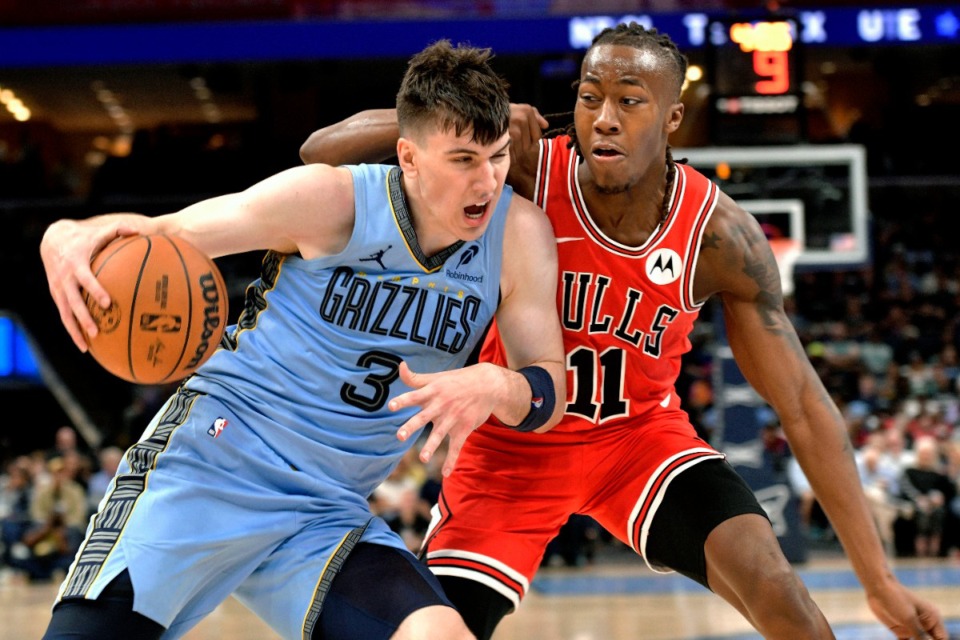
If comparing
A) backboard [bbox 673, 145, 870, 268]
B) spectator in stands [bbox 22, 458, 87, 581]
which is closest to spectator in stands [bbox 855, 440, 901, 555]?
backboard [bbox 673, 145, 870, 268]

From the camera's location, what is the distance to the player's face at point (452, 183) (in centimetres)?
308

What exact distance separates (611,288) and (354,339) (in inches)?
36.4

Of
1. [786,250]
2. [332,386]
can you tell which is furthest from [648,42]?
[786,250]

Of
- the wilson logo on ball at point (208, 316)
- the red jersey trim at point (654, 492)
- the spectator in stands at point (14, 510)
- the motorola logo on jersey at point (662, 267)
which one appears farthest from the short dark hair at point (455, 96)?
the spectator in stands at point (14, 510)

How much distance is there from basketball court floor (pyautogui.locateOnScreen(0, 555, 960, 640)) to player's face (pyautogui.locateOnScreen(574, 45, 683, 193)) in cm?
420

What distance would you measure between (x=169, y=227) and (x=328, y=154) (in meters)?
0.71

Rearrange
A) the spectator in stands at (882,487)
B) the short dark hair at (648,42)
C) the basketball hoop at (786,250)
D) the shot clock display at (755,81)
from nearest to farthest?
the short dark hair at (648,42) < the shot clock display at (755,81) < the basketball hoop at (786,250) < the spectator in stands at (882,487)

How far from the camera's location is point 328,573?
2994 millimetres

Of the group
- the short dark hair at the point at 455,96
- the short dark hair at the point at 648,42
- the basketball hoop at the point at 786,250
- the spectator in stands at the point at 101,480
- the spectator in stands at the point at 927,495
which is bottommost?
the spectator in stands at the point at 927,495

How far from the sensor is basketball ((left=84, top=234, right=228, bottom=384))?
2760 millimetres

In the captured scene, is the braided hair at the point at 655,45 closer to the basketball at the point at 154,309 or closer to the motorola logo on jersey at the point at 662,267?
the motorola logo on jersey at the point at 662,267

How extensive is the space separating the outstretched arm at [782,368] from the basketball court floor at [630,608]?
3.45m

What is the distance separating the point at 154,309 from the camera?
2.80 metres

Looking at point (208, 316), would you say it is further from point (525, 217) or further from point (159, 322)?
point (525, 217)
